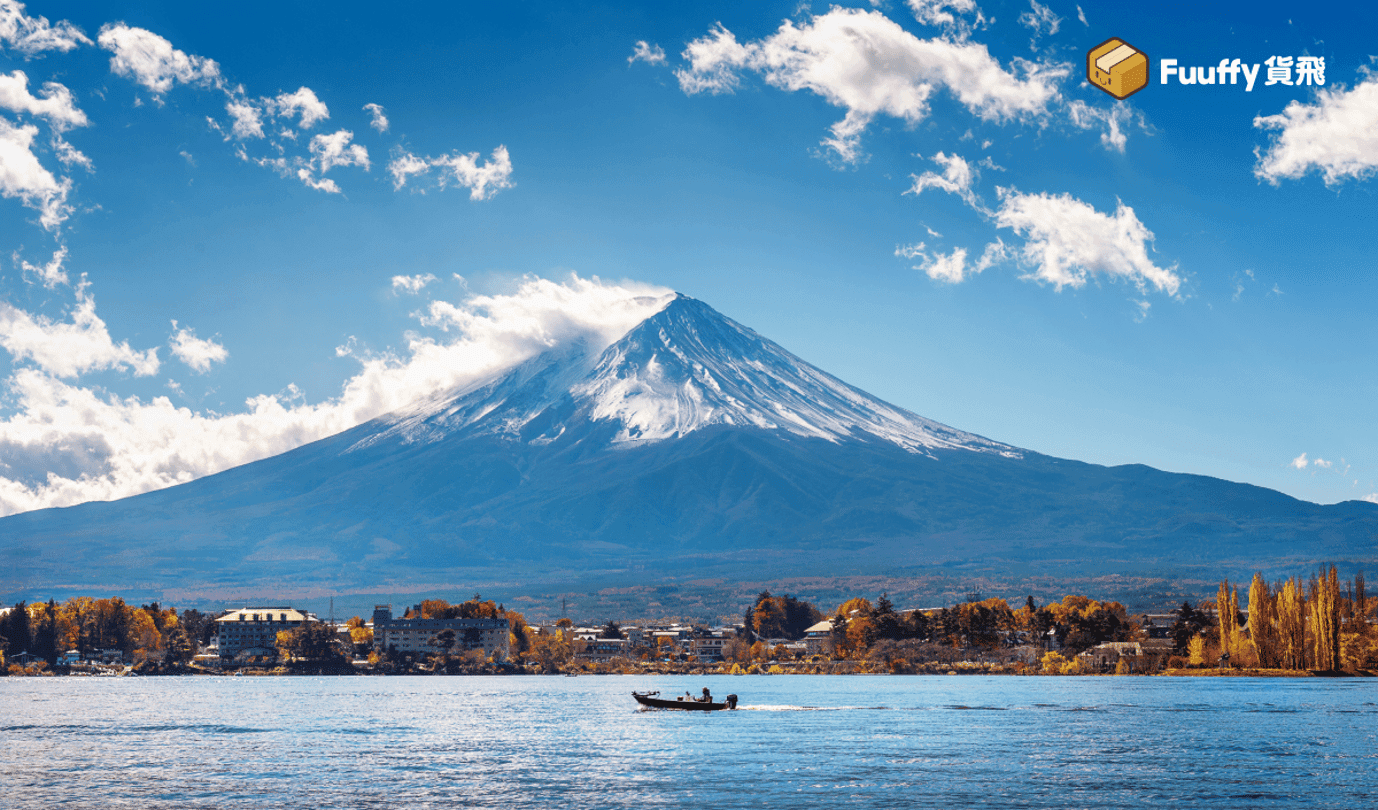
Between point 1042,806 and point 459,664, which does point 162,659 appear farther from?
point 1042,806

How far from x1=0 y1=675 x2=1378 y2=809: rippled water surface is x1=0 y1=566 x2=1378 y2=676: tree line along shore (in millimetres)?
17401

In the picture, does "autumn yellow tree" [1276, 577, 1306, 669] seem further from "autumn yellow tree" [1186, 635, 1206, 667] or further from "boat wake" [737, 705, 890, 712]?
"boat wake" [737, 705, 890, 712]

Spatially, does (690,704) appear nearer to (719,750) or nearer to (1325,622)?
(719,750)

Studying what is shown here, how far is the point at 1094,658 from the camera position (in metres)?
151

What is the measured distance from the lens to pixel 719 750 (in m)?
66.3

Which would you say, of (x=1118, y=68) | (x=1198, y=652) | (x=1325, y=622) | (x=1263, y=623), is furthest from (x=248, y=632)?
(x=1118, y=68)

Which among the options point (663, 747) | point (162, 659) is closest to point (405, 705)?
point (663, 747)

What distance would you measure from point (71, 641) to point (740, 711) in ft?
391

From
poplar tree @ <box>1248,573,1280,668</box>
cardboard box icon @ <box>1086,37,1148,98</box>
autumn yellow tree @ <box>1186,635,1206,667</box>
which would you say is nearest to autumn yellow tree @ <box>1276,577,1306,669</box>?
poplar tree @ <box>1248,573,1280,668</box>

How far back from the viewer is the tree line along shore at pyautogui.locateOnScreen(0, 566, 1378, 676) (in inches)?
5197

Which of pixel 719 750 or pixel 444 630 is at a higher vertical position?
pixel 444 630

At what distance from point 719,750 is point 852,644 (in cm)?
10813

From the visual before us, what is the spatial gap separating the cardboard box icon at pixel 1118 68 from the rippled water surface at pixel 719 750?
78.8ft

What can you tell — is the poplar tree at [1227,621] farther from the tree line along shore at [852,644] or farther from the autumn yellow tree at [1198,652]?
the autumn yellow tree at [1198,652]
